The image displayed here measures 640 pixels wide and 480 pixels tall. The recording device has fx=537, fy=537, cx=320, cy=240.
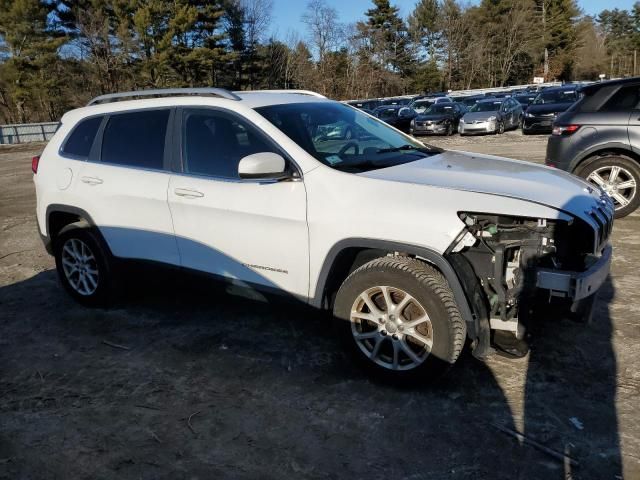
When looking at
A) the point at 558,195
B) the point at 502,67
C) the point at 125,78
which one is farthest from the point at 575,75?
the point at 558,195

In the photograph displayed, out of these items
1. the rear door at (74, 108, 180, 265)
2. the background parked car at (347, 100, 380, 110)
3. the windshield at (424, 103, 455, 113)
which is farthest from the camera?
the background parked car at (347, 100, 380, 110)

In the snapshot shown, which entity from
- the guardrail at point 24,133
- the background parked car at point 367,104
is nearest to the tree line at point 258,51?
the guardrail at point 24,133

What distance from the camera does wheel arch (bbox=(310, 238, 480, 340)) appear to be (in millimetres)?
2930

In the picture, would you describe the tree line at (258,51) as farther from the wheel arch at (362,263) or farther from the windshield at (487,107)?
the wheel arch at (362,263)

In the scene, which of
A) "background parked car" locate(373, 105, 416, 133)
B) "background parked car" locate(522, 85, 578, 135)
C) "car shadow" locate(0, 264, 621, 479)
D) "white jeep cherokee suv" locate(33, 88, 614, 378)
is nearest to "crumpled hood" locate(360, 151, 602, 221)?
"white jeep cherokee suv" locate(33, 88, 614, 378)

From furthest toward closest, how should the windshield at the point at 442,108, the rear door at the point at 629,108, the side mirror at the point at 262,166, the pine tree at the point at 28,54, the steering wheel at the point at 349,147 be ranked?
the pine tree at the point at 28,54, the windshield at the point at 442,108, the rear door at the point at 629,108, the steering wheel at the point at 349,147, the side mirror at the point at 262,166

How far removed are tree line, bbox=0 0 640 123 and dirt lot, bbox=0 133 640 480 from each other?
41608 mm

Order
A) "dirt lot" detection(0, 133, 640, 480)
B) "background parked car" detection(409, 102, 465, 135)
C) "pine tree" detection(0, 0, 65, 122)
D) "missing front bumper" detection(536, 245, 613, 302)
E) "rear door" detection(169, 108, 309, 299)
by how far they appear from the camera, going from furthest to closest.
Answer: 1. "pine tree" detection(0, 0, 65, 122)
2. "background parked car" detection(409, 102, 465, 135)
3. "rear door" detection(169, 108, 309, 299)
4. "missing front bumper" detection(536, 245, 613, 302)
5. "dirt lot" detection(0, 133, 640, 480)

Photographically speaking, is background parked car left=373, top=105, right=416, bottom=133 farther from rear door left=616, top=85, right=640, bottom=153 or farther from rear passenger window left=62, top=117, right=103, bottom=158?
rear passenger window left=62, top=117, right=103, bottom=158

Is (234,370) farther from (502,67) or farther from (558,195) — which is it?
(502,67)

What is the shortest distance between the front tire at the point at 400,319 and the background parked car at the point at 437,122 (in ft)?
67.5

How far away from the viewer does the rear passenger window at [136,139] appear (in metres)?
4.11

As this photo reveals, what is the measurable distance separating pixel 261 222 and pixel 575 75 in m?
81.1

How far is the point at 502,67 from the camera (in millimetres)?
67938
